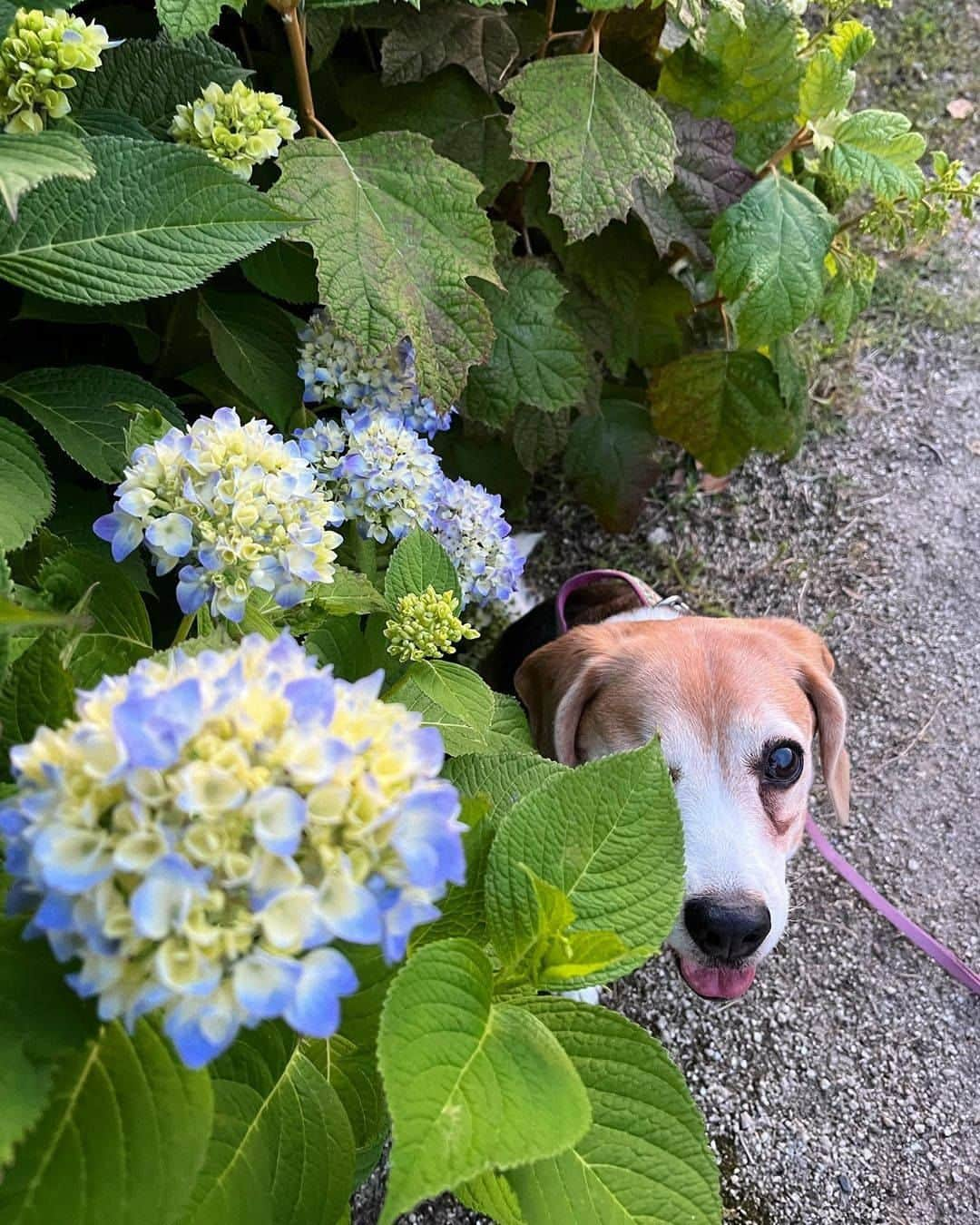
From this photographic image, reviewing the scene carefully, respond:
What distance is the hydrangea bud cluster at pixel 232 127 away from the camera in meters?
1.32

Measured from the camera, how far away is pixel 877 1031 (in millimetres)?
2348

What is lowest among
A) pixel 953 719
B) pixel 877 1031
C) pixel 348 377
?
pixel 877 1031

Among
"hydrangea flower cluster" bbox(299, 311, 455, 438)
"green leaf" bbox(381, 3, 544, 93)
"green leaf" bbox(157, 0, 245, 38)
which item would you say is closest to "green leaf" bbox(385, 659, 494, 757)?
"hydrangea flower cluster" bbox(299, 311, 455, 438)

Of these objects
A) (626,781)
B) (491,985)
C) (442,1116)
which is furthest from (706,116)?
(442,1116)

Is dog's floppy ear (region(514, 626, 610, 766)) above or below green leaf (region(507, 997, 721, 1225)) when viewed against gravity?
below

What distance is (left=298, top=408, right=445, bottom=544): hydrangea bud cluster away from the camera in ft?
4.55

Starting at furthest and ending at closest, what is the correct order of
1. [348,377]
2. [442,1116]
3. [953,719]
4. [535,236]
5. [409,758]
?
[953,719]
[535,236]
[348,377]
[442,1116]
[409,758]

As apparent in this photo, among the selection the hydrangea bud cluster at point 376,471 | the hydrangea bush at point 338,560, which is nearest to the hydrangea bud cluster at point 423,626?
the hydrangea bush at point 338,560

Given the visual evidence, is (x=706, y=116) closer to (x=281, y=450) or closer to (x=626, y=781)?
(x=281, y=450)

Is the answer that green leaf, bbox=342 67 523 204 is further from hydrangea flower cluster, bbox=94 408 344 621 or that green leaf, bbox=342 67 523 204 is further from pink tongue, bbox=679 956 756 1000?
pink tongue, bbox=679 956 756 1000

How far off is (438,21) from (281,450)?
1163mm

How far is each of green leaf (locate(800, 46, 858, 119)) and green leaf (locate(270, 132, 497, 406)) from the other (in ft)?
2.82

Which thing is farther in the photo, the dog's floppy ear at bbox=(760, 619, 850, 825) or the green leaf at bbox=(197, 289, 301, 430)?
the dog's floppy ear at bbox=(760, 619, 850, 825)

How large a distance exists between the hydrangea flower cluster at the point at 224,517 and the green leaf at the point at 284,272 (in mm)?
629
